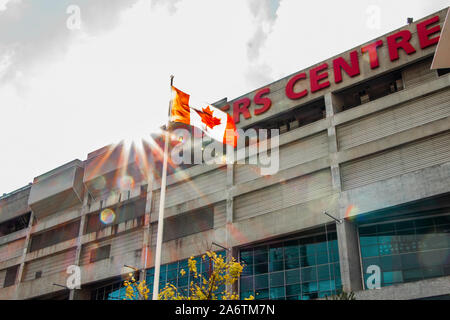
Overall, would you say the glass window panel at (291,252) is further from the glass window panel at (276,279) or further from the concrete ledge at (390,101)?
the concrete ledge at (390,101)

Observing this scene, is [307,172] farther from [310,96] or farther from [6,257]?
[6,257]

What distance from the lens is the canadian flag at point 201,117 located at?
22.4 m

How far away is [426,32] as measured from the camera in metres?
34.9

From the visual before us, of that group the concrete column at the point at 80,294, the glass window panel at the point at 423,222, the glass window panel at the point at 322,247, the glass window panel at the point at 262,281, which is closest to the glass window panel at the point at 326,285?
the glass window panel at the point at 322,247

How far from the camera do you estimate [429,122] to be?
3234 centimetres

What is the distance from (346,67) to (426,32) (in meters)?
6.21

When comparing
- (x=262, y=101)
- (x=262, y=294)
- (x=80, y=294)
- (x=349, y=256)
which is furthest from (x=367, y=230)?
Result: (x=80, y=294)

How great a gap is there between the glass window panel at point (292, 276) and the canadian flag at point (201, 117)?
47.8 feet

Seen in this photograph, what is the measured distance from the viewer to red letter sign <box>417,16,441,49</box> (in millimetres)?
34375

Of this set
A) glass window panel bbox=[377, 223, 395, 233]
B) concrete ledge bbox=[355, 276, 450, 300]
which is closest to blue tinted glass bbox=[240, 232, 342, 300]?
concrete ledge bbox=[355, 276, 450, 300]

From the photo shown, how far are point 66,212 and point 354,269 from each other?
3323cm

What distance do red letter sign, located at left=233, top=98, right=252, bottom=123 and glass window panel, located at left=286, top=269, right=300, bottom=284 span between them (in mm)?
14494

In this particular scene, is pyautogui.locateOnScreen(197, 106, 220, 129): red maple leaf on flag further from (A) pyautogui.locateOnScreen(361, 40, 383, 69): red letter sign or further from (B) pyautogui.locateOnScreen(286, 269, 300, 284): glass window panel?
(A) pyautogui.locateOnScreen(361, 40, 383, 69): red letter sign
